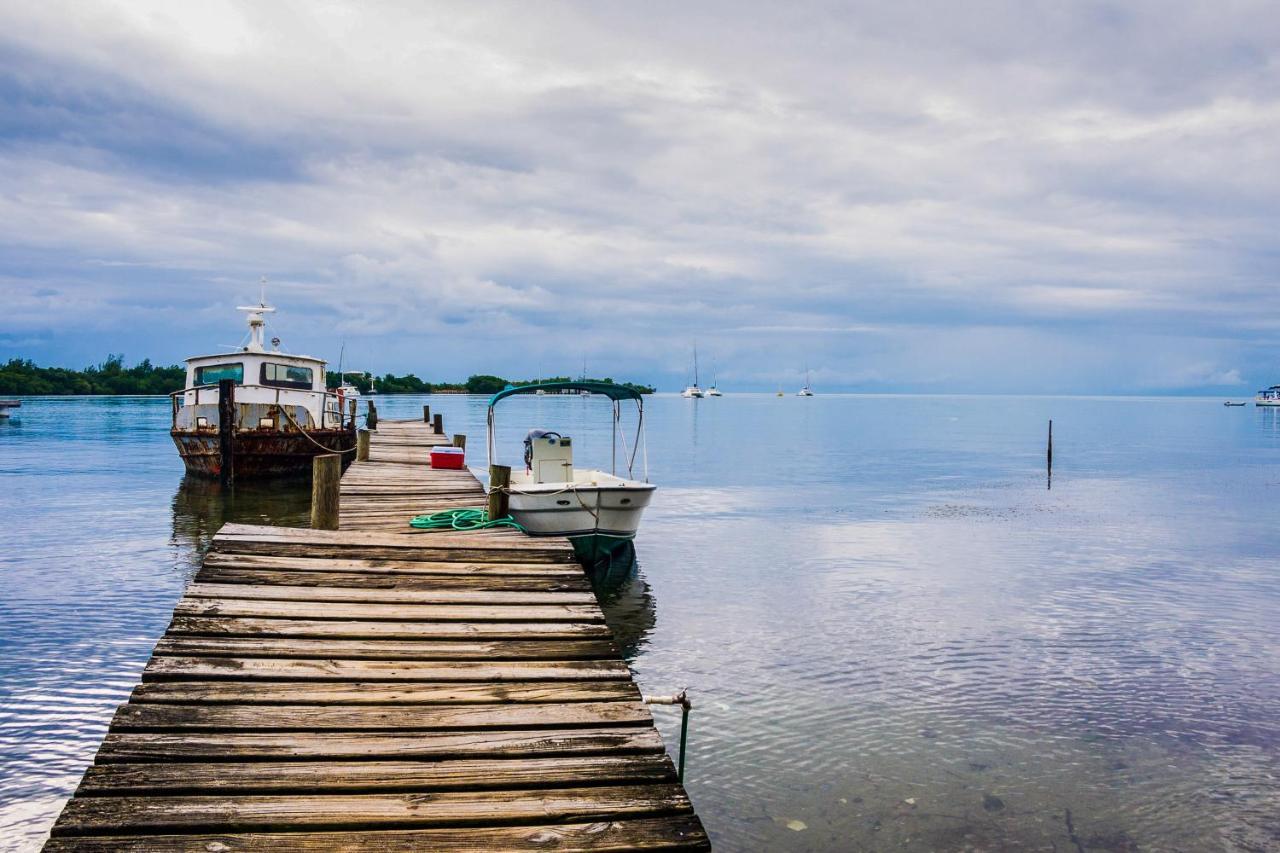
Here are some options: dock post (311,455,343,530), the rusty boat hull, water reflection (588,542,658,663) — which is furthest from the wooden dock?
the rusty boat hull

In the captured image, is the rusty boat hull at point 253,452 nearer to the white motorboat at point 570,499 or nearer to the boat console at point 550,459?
the boat console at point 550,459

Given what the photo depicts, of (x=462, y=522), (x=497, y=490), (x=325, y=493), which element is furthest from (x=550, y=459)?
(x=325, y=493)

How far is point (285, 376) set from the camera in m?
33.2

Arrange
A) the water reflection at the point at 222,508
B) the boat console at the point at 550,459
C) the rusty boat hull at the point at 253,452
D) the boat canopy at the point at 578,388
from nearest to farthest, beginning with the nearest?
1. the boat canopy at the point at 578,388
2. the boat console at the point at 550,459
3. the water reflection at the point at 222,508
4. the rusty boat hull at the point at 253,452

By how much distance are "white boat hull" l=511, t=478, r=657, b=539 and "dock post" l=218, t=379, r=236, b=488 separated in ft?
57.1

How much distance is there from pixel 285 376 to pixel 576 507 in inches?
795

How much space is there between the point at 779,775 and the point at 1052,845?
2548 millimetres

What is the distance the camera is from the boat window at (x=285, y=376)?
32594mm

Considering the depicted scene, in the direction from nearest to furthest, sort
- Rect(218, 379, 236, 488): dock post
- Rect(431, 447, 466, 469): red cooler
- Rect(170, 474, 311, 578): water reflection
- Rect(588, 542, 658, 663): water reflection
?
Rect(588, 542, 658, 663): water reflection
Rect(170, 474, 311, 578): water reflection
Rect(431, 447, 466, 469): red cooler
Rect(218, 379, 236, 488): dock post

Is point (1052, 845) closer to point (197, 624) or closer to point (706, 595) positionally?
point (197, 624)

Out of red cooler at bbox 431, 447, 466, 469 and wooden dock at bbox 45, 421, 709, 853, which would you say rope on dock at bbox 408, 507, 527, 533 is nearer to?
wooden dock at bbox 45, 421, 709, 853

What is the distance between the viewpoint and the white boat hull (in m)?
17.3

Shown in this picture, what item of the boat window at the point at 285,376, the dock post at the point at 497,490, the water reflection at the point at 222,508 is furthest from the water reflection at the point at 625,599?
the boat window at the point at 285,376

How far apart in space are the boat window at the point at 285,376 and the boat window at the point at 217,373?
863 mm
